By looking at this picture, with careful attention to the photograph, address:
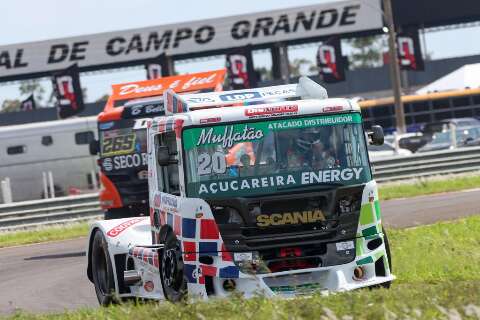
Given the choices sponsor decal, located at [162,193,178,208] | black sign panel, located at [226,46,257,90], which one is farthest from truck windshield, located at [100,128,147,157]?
black sign panel, located at [226,46,257,90]

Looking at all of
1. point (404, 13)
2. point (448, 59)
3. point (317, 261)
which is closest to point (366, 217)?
point (317, 261)

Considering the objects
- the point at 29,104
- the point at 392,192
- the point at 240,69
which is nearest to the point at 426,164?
the point at 392,192

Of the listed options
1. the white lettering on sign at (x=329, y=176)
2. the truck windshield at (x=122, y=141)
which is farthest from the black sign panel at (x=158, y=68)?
the white lettering on sign at (x=329, y=176)

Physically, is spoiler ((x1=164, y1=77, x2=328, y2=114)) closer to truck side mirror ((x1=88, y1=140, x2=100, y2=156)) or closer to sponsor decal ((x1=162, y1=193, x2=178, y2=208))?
sponsor decal ((x1=162, y1=193, x2=178, y2=208))

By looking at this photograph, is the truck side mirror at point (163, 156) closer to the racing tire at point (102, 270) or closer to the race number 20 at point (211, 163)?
the race number 20 at point (211, 163)

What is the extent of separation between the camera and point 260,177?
461 inches

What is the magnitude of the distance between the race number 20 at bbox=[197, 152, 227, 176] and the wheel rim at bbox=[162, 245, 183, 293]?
793 millimetres

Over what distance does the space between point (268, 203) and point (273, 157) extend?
518 millimetres

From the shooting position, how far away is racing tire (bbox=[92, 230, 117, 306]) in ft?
43.9

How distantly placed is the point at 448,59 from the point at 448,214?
168 feet

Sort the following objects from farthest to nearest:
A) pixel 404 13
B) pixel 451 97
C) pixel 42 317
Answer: pixel 404 13
pixel 451 97
pixel 42 317

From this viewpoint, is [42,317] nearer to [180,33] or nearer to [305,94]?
[305,94]

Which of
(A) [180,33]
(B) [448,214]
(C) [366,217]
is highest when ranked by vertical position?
(A) [180,33]

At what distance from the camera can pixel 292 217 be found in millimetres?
11555
